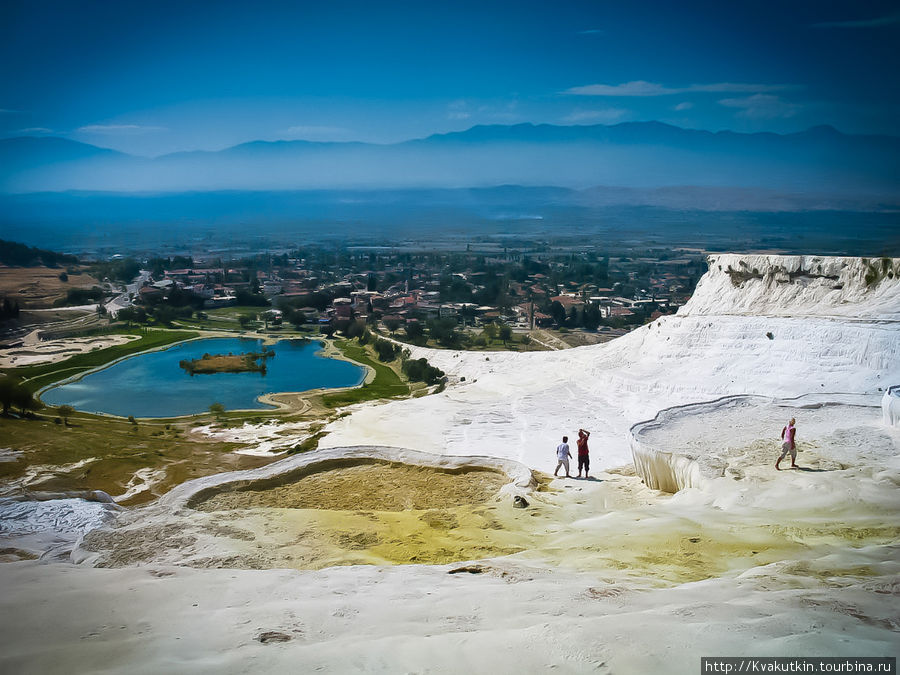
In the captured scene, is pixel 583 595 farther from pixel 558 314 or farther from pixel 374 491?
pixel 558 314

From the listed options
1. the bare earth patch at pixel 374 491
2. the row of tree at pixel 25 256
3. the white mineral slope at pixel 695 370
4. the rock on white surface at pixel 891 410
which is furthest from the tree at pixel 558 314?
the bare earth patch at pixel 374 491

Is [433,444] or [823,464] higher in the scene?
[823,464]

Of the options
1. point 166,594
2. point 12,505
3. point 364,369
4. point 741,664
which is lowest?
point 364,369

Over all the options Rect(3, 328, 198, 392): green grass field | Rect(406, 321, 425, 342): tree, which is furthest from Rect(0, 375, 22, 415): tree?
Rect(406, 321, 425, 342): tree

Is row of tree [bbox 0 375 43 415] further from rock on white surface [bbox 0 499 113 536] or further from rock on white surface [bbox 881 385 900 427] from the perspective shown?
rock on white surface [bbox 881 385 900 427]

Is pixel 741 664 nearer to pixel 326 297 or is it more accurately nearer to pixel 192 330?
pixel 192 330

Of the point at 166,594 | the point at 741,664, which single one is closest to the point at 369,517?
the point at 166,594
